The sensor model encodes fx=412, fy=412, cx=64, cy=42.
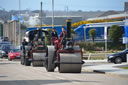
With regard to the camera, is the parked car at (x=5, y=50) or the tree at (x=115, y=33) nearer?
the parked car at (x=5, y=50)

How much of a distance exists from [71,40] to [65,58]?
129 cm

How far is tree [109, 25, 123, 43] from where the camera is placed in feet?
242

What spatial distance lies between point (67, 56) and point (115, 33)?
52.4 meters

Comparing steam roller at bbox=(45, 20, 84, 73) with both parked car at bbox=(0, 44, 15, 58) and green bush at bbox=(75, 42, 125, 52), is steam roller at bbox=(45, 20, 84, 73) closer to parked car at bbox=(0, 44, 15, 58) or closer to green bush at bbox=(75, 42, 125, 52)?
parked car at bbox=(0, 44, 15, 58)

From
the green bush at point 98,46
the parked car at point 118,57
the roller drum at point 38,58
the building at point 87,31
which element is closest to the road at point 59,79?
the roller drum at point 38,58

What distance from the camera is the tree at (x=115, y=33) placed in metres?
73.8

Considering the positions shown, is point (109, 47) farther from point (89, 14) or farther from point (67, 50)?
point (89, 14)

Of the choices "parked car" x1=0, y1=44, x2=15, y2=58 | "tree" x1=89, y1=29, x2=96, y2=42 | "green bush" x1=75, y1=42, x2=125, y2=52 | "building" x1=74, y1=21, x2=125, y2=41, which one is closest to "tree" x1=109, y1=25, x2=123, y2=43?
"green bush" x1=75, y1=42, x2=125, y2=52

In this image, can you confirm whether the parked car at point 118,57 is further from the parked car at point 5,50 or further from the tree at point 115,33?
the tree at point 115,33

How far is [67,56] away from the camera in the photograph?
2248 centimetres

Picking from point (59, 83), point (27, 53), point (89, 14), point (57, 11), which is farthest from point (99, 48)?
point (89, 14)

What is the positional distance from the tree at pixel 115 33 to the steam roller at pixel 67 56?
50.8 metres

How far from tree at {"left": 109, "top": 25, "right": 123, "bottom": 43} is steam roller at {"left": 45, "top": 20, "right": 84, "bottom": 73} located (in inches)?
2001

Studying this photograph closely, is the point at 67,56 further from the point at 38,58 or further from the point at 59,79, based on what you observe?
the point at 38,58
